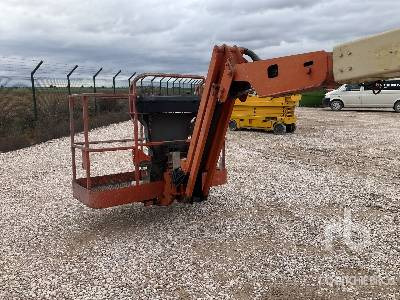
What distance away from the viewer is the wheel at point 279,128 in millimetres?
14495

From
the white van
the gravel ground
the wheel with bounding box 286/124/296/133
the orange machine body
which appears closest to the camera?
the gravel ground

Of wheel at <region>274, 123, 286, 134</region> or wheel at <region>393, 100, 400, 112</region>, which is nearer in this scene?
wheel at <region>274, 123, 286, 134</region>

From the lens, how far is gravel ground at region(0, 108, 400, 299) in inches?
149

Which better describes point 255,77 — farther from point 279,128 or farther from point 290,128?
point 290,128

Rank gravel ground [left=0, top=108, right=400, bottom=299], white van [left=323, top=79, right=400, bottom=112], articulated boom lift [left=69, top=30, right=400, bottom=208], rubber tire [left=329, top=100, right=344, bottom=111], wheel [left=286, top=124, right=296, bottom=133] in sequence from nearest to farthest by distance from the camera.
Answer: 1. articulated boom lift [left=69, top=30, right=400, bottom=208]
2. gravel ground [left=0, top=108, right=400, bottom=299]
3. wheel [left=286, top=124, right=296, bottom=133]
4. white van [left=323, top=79, right=400, bottom=112]
5. rubber tire [left=329, top=100, right=344, bottom=111]

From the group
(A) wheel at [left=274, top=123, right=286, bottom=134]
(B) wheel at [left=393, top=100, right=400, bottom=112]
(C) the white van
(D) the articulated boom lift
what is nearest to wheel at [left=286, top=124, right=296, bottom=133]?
(A) wheel at [left=274, top=123, right=286, bottom=134]

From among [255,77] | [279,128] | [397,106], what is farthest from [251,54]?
[397,106]

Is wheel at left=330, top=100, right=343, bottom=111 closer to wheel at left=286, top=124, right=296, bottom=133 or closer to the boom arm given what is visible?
wheel at left=286, top=124, right=296, bottom=133

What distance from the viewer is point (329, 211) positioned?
593cm

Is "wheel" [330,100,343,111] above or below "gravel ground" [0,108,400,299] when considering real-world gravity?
above

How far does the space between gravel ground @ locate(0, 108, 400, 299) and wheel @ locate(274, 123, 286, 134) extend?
5870 mm

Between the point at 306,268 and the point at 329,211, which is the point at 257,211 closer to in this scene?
the point at 329,211

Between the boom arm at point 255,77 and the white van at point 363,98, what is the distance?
18285 millimetres

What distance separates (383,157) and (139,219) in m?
6.99
